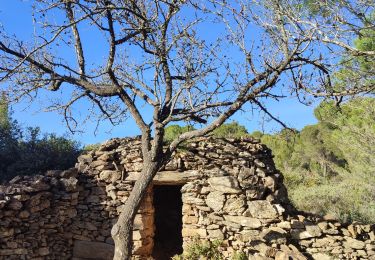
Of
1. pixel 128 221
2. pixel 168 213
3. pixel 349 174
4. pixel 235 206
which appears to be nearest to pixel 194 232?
pixel 235 206

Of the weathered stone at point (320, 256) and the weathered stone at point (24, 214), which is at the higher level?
the weathered stone at point (24, 214)

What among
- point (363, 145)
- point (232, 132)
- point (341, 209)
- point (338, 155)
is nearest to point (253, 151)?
point (363, 145)

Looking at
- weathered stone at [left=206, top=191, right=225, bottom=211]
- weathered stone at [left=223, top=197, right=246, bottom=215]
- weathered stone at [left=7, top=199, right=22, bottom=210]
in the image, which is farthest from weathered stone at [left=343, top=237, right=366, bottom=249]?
weathered stone at [left=7, top=199, right=22, bottom=210]

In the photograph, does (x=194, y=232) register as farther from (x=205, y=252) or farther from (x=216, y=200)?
(x=216, y=200)

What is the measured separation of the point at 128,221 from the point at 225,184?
2593mm

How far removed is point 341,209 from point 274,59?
8086 mm

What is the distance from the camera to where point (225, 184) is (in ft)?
27.7

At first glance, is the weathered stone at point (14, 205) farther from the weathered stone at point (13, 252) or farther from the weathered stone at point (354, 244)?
the weathered stone at point (354, 244)

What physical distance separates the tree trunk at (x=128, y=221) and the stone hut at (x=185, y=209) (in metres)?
2.02

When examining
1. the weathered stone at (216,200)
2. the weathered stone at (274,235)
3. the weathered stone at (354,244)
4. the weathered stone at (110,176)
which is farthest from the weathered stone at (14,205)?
the weathered stone at (354,244)

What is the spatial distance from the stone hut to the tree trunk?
6.63 feet

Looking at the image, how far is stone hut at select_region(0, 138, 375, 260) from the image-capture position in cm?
766

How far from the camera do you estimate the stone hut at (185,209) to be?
7.66 meters

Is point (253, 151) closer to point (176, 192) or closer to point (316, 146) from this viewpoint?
point (176, 192)
